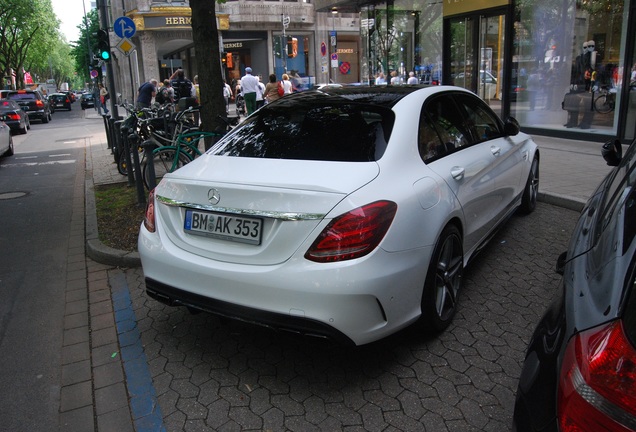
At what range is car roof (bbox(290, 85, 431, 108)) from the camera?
3801 millimetres

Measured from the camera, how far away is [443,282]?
3.49 m

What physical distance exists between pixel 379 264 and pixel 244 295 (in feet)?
2.51

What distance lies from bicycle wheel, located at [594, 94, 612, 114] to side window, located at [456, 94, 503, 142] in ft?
24.5

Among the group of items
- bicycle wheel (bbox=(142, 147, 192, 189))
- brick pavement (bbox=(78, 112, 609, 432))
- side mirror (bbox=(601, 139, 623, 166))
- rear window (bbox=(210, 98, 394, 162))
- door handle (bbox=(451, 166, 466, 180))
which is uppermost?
rear window (bbox=(210, 98, 394, 162))

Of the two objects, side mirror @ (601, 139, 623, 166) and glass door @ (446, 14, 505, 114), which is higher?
glass door @ (446, 14, 505, 114)

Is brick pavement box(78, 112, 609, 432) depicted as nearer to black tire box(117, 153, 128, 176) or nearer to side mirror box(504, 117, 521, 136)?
side mirror box(504, 117, 521, 136)

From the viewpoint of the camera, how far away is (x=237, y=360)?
11.2 feet

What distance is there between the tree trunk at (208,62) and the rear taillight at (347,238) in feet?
15.3

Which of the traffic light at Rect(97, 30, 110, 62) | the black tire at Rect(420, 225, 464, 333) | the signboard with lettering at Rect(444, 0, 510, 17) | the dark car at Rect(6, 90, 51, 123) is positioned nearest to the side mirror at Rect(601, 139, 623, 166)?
the black tire at Rect(420, 225, 464, 333)

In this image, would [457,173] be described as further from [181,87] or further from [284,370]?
[181,87]

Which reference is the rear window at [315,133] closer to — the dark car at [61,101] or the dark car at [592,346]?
the dark car at [592,346]

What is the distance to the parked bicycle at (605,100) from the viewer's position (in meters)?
11.0

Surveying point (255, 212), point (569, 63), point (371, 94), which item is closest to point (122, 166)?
point (371, 94)

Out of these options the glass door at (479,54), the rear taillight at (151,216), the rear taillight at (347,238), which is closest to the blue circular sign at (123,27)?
the glass door at (479,54)
